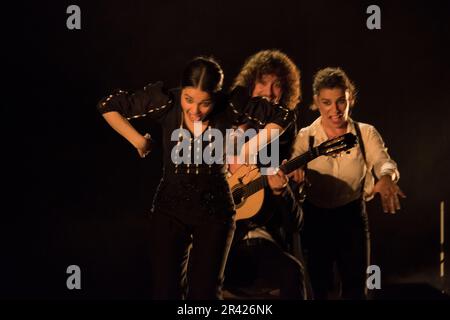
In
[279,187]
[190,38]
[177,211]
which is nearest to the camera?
[177,211]

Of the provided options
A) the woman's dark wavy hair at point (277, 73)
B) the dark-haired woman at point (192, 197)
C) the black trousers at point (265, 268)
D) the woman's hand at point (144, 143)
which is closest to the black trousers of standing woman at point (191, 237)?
the dark-haired woman at point (192, 197)

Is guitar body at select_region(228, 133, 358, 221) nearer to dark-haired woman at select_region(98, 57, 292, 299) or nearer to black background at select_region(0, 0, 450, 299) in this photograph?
black background at select_region(0, 0, 450, 299)

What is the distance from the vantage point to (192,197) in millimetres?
3156

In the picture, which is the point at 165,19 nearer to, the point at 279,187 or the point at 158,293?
the point at 279,187

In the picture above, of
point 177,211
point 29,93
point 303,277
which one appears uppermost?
point 29,93

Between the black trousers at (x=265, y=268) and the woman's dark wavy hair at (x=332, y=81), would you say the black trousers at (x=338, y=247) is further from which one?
the woman's dark wavy hair at (x=332, y=81)

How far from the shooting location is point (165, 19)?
4359 mm

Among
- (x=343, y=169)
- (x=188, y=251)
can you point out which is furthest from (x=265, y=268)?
(x=188, y=251)

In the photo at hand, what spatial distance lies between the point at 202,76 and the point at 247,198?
1.13 metres

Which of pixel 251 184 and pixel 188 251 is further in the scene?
pixel 251 184

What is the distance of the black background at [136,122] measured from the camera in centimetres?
435

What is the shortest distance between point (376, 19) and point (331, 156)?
0.97 meters

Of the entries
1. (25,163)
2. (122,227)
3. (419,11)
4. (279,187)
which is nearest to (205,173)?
(279,187)

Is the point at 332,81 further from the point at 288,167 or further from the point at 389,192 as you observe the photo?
the point at 389,192
